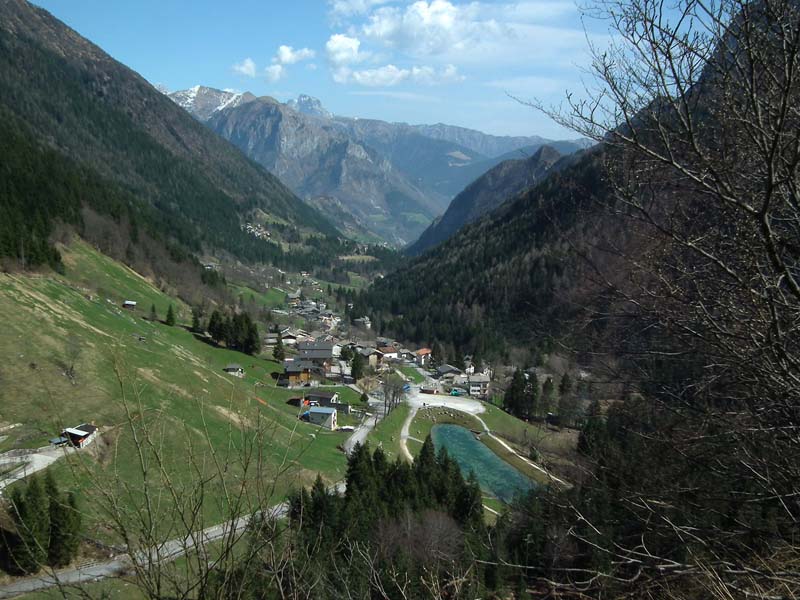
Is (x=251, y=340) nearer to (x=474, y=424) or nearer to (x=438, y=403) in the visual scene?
(x=438, y=403)

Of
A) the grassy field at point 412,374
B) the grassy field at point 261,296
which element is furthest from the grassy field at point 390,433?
the grassy field at point 261,296

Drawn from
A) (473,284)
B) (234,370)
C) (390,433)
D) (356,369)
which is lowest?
(390,433)

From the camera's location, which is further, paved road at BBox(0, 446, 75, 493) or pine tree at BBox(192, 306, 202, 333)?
pine tree at BBox(192, 306, 202, 333)

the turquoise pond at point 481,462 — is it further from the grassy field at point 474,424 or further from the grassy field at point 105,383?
the grassy field at point 105,383

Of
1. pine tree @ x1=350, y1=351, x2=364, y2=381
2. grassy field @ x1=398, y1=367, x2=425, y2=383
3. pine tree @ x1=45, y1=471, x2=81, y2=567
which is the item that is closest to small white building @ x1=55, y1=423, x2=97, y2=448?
pine tree @ x1=45, y1=471, x2=81, y2=567

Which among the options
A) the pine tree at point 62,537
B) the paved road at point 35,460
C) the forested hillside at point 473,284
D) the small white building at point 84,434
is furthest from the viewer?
the forested hillside at point 473,284

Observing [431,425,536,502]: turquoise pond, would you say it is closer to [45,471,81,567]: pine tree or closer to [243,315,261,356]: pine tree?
[243,315,261,356]: pine tree

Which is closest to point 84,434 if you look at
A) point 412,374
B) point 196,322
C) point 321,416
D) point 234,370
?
point 321,416

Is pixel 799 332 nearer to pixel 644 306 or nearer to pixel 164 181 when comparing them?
pixel 644 306

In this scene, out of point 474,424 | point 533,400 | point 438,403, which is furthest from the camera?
point 438,403
